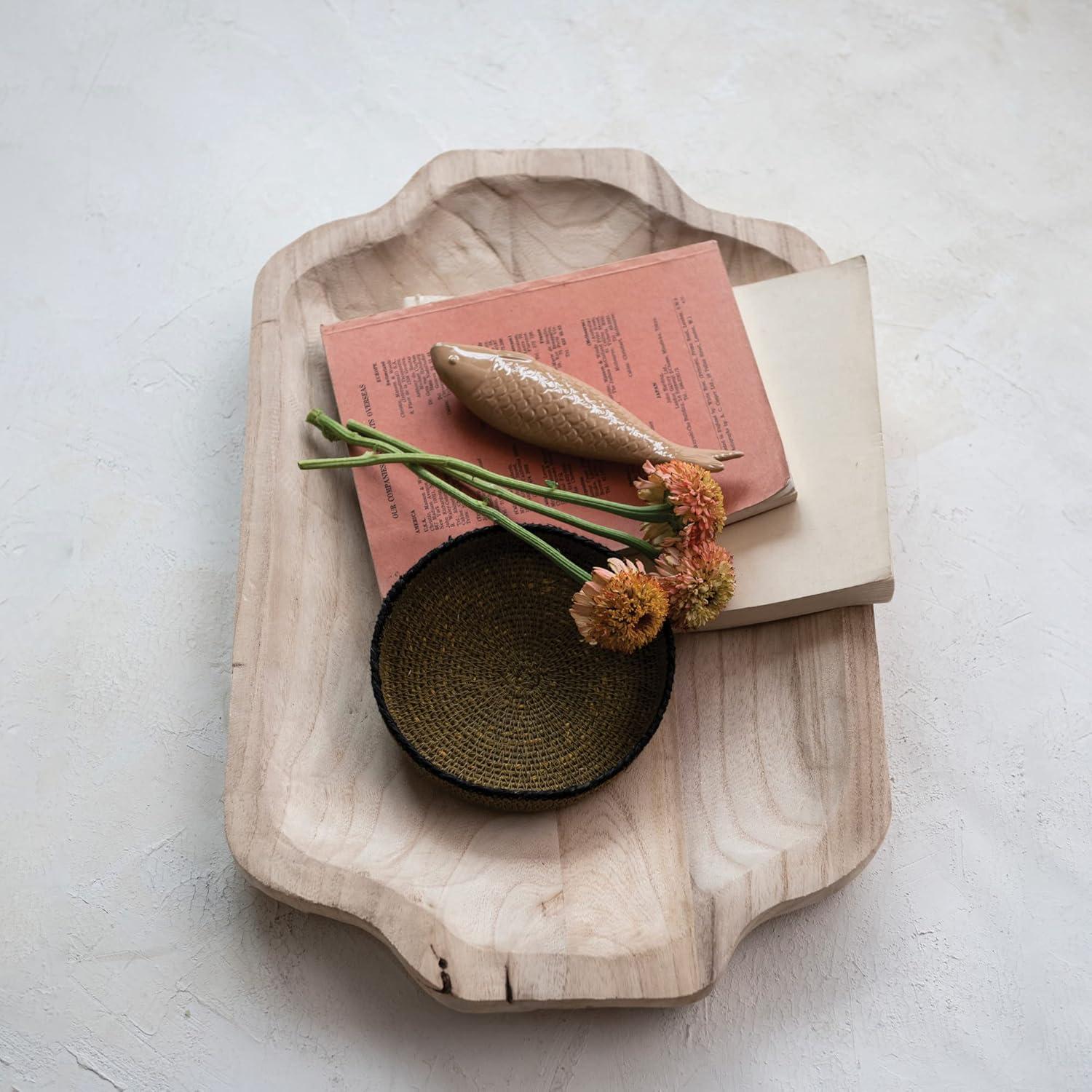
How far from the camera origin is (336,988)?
669 mm

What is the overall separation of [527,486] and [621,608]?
121 mm

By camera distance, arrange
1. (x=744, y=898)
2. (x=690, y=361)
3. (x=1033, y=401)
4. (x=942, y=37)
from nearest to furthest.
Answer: (x=744, y=898)
(x=690, y=361)
(x=1033, y=401)
(x=942, y=37)

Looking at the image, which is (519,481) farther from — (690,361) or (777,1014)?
(777,1014)

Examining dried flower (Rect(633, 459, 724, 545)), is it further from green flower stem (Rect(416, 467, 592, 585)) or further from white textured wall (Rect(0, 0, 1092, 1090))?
white textured wall (Rect(0, 0, 1092, 1090))

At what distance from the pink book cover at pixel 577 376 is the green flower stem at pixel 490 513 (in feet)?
0.04

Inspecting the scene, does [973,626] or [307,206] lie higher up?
[307,206]

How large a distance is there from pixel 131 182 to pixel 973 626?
29.5 inches

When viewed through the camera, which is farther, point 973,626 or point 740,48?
point 740,48

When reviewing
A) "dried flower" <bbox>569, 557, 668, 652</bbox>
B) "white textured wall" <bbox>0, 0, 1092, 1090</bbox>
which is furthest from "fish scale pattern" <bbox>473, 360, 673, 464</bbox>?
"white textured wall" <bbox>0, 0, 1092, 1090</bbox>

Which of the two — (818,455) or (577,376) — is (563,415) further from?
(818,455)

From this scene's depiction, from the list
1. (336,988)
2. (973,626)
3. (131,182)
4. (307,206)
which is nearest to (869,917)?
(973,626)

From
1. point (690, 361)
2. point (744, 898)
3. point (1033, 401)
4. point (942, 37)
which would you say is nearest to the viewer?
point (744, 898)

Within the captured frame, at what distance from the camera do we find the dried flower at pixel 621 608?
1.98ft

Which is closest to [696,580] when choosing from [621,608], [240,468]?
[621,608]
